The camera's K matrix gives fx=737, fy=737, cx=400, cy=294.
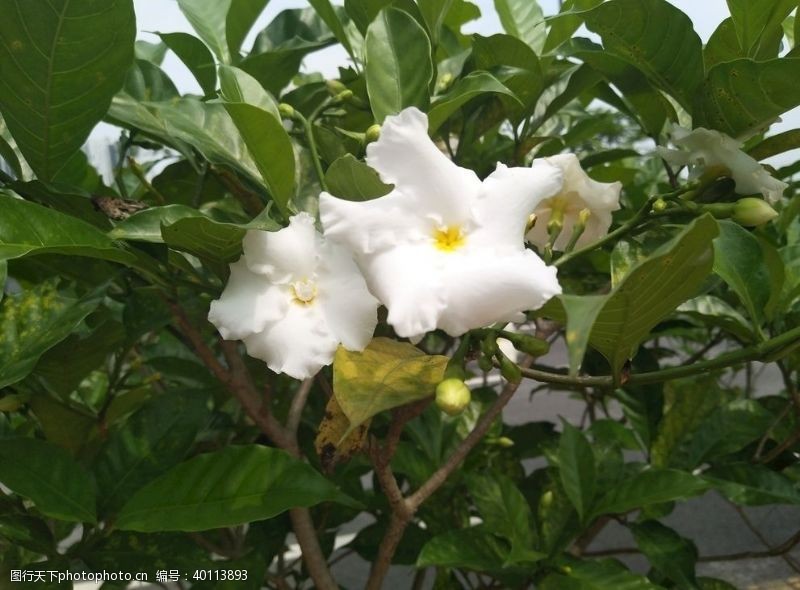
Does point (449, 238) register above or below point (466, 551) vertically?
above

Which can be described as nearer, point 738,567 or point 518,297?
point 518,297

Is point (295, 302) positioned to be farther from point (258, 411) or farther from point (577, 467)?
point (577, 467)

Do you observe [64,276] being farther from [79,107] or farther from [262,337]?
[262,337]

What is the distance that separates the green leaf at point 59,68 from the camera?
53 cm

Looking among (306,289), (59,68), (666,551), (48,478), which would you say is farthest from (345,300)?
(666,551)

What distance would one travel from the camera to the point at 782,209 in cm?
90

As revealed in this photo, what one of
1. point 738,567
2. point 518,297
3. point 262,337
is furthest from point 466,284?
point 738,567

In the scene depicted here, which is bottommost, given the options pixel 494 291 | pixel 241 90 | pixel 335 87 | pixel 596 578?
pixel 596 578

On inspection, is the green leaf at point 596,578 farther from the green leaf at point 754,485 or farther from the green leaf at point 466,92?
the green leaf at point 466,92

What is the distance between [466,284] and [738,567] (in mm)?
1670

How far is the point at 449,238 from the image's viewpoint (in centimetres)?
46

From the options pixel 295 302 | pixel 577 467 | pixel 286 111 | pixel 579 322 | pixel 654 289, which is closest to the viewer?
pixel 579 322

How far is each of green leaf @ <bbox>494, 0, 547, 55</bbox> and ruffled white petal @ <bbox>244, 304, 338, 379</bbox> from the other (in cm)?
43

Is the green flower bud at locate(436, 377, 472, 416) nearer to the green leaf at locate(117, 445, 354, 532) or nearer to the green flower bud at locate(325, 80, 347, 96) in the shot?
the green leaf at locate(117, 445, 354, 532)
